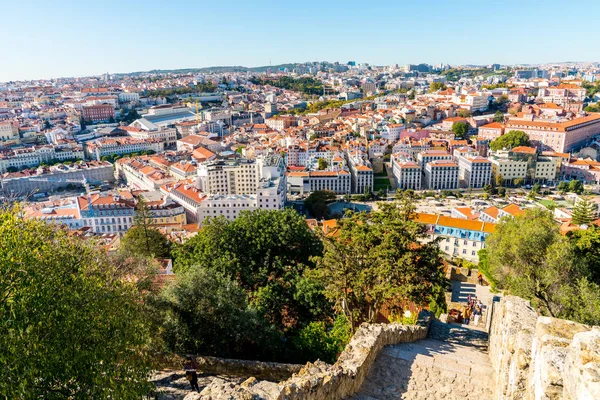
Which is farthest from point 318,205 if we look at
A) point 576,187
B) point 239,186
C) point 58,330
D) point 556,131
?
point 556,131

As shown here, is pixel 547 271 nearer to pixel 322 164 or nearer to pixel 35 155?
pixel 322 164

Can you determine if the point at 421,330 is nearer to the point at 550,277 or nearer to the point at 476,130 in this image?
the point at 550,277

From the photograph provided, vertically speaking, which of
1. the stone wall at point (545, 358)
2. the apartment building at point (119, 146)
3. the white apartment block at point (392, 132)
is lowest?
the apartment building at point (119, 146)

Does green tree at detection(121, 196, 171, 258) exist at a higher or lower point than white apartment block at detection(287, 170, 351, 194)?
higher

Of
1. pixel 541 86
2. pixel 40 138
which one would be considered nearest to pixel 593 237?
pixel 40 138

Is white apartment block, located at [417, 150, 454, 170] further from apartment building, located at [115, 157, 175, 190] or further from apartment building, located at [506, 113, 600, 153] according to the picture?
apartment building, located at [115, 157, 175, 190]

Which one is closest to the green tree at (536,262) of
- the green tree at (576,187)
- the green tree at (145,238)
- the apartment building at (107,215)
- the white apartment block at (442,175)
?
the green tree at (145,238)

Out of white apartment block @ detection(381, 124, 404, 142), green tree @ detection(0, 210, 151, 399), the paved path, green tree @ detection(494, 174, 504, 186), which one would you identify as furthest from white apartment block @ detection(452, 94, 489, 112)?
green tree @ detection(0, 210, 151, 399)

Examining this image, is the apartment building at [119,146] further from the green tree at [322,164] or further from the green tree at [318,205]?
the green tree at [318,205]
